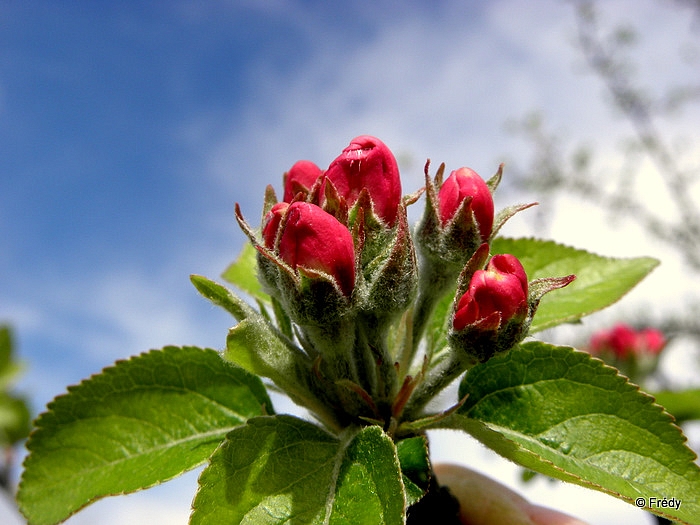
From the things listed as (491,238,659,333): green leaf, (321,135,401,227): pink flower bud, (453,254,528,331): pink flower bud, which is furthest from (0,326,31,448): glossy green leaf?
(453,254,528,331): pink flower bud

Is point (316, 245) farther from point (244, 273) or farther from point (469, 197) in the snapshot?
point (244, 273)

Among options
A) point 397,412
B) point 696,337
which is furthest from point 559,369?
point 696,337

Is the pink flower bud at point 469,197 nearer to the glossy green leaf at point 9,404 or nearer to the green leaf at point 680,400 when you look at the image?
the green leaf at point 680,400

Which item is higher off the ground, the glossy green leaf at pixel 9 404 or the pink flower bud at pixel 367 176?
the glossy green leaf at pixel 9 404

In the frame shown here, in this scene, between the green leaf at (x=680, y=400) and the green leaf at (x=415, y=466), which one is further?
the green leaf at (x=680, y=400)

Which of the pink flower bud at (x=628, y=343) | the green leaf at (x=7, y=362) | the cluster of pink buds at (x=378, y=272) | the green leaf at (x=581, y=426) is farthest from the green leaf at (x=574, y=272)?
the green leaf at (x=7, y=362)

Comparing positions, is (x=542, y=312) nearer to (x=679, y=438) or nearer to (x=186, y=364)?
(x=679, y=438)
